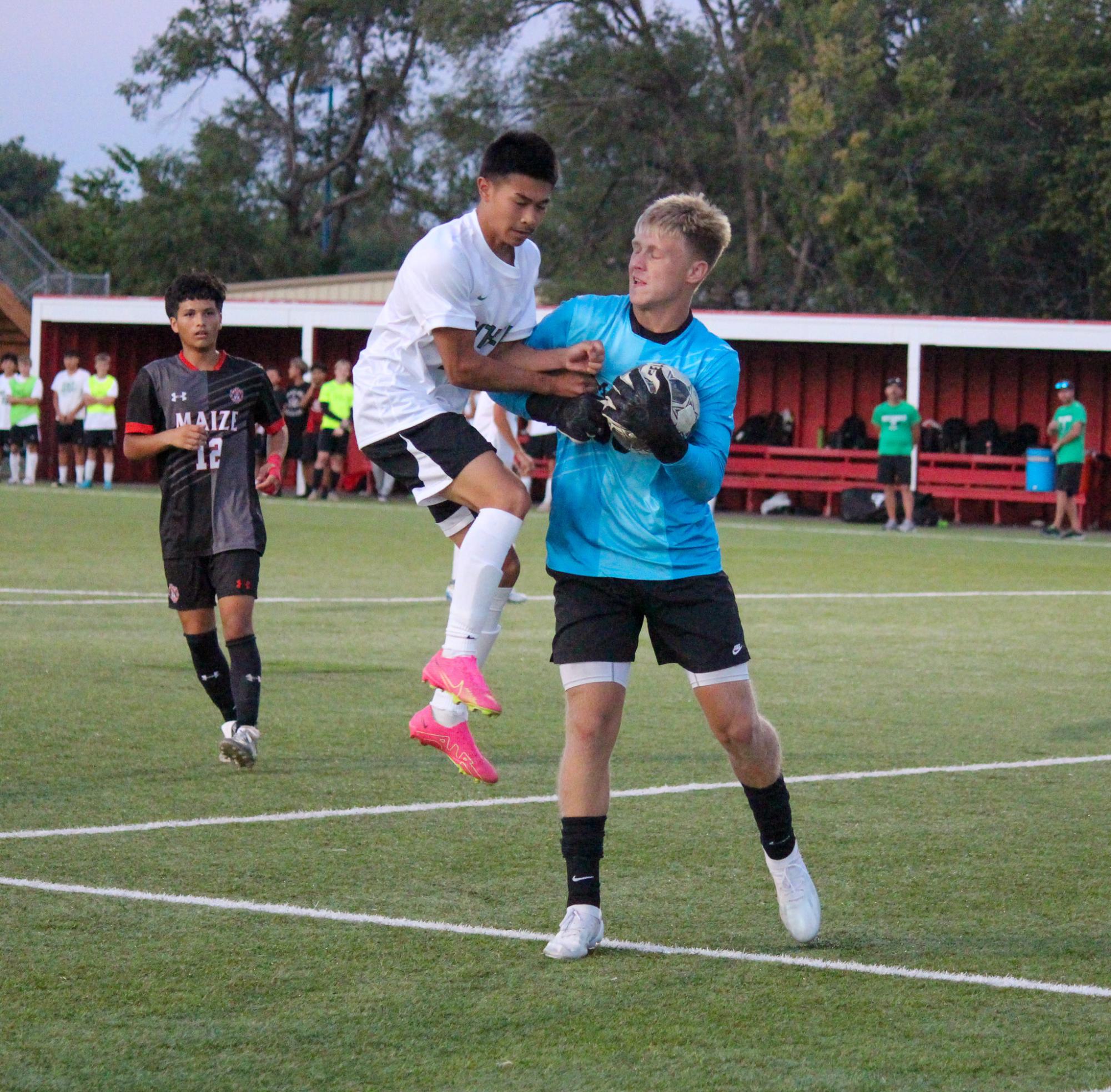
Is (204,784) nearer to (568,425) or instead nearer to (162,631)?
(568,425)

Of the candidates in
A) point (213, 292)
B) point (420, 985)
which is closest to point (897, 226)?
point (213, 292)

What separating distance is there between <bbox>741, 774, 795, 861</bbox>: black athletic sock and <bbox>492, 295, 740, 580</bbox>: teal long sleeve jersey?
26.4 inches

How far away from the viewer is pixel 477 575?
548cm

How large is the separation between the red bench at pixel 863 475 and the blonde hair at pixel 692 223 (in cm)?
2313

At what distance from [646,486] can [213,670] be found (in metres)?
3.57

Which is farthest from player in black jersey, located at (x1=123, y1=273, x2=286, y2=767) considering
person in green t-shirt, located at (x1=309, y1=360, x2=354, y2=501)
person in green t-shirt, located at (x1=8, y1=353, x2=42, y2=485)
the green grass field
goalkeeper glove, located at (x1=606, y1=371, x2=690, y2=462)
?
person in green t-shirt, located at (x1=8, y1=353, x2=42, y2=485)

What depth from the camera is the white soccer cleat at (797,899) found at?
499 centimetres

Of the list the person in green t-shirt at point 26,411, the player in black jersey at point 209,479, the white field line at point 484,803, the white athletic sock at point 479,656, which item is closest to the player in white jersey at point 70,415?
the person in green t-shirt at point 26,411

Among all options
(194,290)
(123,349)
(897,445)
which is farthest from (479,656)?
(123,349)

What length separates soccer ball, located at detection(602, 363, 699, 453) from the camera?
4770 millimetres

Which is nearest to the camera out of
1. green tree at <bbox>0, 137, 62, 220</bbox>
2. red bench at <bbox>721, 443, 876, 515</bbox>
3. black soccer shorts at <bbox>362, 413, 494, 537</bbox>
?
black soccer shorts at <bbox>362, 413, 494, 537</bbox>

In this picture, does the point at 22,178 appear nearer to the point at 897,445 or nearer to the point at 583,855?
the point at 897,445

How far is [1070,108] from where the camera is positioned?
41906mm

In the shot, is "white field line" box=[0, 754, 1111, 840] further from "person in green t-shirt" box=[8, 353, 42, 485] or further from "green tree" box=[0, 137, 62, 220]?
"green tree" box=[0, 137, 62, 220]
